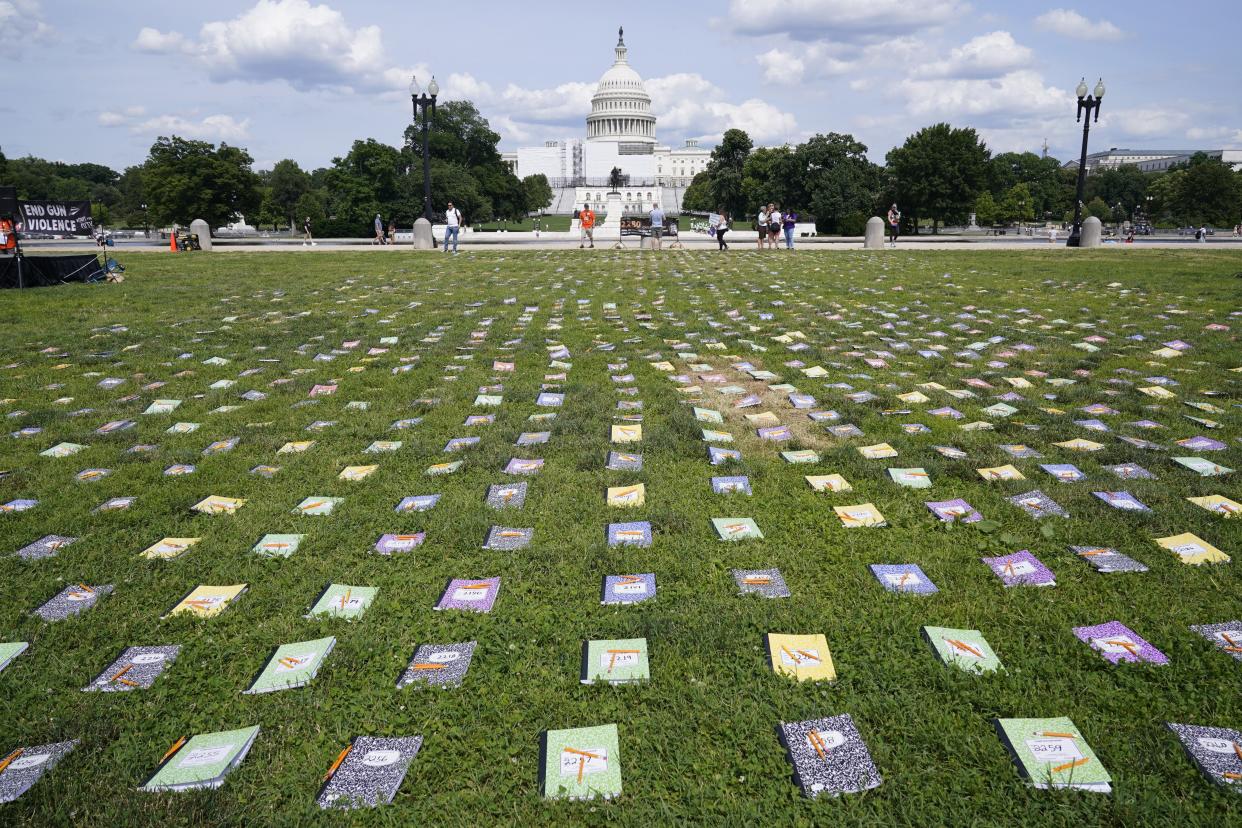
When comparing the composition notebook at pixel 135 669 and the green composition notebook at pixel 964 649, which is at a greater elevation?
the green composition notebook at pixel 964 649

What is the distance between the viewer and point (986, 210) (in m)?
83.0

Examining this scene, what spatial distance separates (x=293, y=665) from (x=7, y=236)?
18.1 metres

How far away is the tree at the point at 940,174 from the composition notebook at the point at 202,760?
63.8 meters

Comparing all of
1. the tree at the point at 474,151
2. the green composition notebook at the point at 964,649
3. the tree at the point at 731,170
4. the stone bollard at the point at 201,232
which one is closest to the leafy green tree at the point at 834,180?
the tree at the point at 731,170

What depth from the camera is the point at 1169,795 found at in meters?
2.47

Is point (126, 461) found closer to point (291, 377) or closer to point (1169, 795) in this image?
point (291, 377)

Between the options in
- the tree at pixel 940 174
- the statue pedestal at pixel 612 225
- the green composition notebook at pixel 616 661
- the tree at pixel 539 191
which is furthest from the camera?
the tree at pixel 539 191

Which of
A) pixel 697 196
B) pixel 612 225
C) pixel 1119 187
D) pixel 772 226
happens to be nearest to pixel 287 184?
pixel 697 196

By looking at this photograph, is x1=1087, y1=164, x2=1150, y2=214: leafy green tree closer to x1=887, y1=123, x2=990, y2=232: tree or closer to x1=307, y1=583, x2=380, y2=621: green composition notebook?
x1=887, y1=123, x2=990, y2=232: tree

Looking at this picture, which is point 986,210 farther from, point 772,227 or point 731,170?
point 772,227

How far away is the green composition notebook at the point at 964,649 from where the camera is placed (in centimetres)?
313

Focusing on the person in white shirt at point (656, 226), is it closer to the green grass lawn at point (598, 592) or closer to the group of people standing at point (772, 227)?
the group of people standing at point (772, 227)

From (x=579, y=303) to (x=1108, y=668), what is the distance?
1072cm

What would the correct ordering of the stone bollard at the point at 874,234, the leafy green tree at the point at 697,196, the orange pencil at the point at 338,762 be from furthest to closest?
1. the leafy green tree at the point at 697,196
2. the stone bollard at the point at 874,234
3. the orange pencil at the point at 338,762
